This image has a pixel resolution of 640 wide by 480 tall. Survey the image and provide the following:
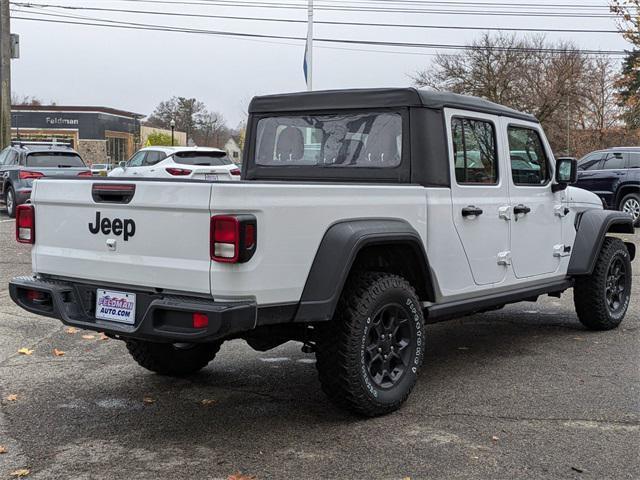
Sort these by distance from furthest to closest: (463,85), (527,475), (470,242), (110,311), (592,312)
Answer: (463,85), (592,312), (470,242), (110,311), (527,475)

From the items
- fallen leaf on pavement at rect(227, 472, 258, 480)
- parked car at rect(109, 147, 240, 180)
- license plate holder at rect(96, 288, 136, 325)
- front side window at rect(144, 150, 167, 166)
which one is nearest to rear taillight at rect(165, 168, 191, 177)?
parked car at rect(109, 147, 240, 180)

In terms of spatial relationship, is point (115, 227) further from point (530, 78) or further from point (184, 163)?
point (530, 78)

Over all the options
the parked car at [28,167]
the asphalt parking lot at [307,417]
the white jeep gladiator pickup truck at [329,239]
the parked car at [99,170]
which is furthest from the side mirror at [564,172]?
the parked car at [28,167]

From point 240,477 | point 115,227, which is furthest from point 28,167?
point 240,477

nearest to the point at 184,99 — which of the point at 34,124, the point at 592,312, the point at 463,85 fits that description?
the point at 34,124

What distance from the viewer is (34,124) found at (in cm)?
6362

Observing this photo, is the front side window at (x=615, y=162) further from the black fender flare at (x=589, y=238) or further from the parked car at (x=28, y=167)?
the parked car at (x=28, y=167)

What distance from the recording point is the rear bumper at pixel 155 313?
149 inches

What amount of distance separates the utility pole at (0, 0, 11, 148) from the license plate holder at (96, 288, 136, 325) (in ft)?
67.5

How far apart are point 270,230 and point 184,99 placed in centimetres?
8014

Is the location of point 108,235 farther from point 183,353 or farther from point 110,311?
point 183,353

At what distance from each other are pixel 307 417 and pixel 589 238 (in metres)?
3.33

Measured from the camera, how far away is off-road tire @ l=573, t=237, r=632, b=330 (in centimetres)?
689

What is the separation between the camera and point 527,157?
620cm
